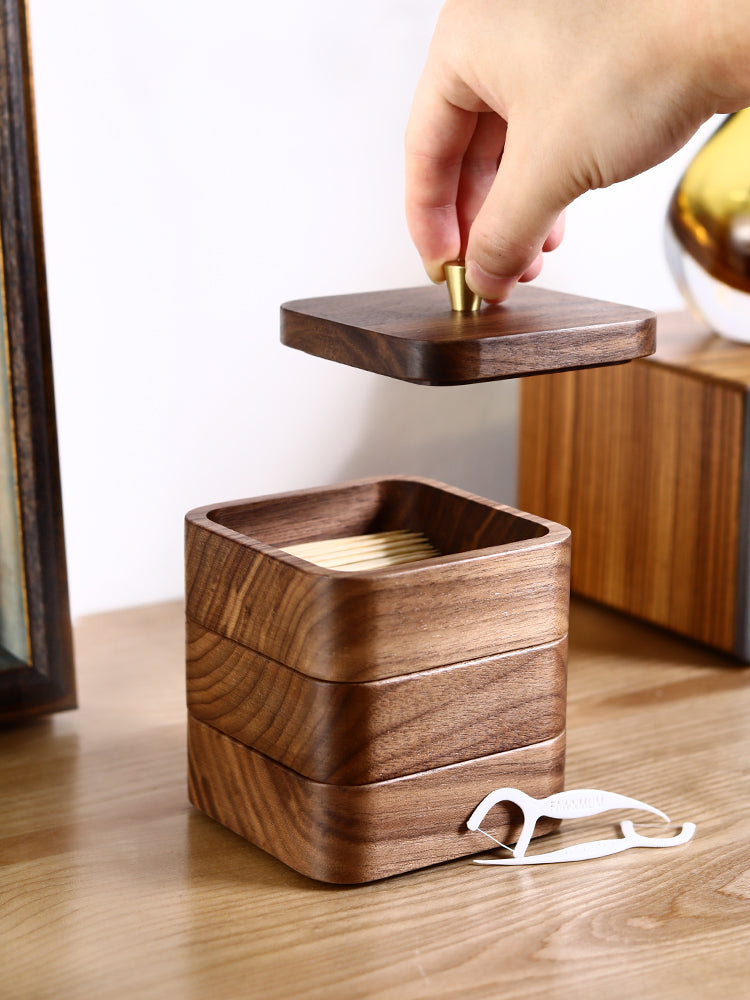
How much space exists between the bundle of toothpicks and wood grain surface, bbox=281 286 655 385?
96 mm

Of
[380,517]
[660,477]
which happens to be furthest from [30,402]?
[660,477]

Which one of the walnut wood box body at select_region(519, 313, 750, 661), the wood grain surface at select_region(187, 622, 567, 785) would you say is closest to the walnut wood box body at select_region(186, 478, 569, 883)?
the wood grain surface at select_region(187, 622, 567, 785)

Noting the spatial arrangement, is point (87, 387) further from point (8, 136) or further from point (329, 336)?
point (329, 336)

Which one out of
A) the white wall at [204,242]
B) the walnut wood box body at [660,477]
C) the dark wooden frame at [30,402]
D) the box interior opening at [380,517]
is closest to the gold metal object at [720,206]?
the walnut wood box body at [660,477]

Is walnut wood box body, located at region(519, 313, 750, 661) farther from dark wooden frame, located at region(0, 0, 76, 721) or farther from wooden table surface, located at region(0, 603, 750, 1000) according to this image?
dark wooden frame, located at region(0, 0, 76, 721)

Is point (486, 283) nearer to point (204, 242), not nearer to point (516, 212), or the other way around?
point (516, 212)

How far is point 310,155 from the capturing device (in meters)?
0.87

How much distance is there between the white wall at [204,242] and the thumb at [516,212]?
0.36m

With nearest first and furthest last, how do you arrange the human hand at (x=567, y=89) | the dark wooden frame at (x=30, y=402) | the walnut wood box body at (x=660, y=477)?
the human hand at (x=567, y=89), the dark wooden frame at (x=30, y=402), the walnut wood box body at (x=660, y=477)

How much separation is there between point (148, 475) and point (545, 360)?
411 millimetres

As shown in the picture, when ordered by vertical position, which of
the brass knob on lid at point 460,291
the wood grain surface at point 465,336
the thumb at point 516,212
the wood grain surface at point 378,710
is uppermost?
the thumb at point 516,212

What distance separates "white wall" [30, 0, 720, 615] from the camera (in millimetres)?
798

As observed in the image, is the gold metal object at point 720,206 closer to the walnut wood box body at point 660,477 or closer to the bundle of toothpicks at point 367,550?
the walnut wood box body at point 660,477

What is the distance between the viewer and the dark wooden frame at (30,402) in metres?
0.63
